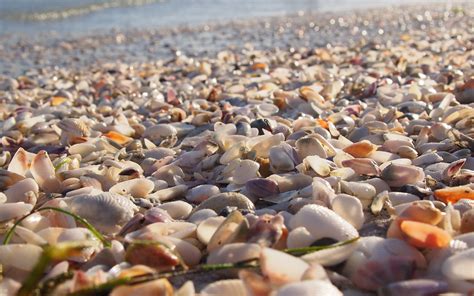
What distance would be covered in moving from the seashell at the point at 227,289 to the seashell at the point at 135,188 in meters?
0.80

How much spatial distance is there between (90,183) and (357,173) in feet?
3.00

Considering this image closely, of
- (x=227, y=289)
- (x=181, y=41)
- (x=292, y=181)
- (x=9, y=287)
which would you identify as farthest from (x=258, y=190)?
(x=181, y=41)

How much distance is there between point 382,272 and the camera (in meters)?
1.13

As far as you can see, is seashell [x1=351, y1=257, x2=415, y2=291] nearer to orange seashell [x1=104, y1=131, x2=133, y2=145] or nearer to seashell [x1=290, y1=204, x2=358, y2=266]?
seashell [x1=290, y1=204, x2=358, y2=266]

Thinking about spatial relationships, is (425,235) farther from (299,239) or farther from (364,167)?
(364,167)

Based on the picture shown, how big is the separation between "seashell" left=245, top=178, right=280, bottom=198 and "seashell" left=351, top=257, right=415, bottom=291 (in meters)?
0.60

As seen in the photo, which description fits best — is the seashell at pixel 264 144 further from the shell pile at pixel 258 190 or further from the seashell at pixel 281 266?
the seashell at pixel 281 266

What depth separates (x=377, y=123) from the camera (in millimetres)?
2498

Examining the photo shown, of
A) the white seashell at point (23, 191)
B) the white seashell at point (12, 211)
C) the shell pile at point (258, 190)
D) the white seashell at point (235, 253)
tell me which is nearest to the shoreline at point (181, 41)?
the shell pile at point (258, 190)

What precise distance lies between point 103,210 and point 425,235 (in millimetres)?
868

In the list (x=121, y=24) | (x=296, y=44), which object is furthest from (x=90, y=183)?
(x=121, y=24)

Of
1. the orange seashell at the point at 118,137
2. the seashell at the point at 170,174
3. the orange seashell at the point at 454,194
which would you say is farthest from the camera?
the orange seashell at the point at 118,137

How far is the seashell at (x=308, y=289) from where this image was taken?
1.00 metres

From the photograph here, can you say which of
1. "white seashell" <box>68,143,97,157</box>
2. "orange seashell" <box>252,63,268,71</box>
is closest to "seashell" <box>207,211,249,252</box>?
"white seashell" <box>68,143,97,157</box>
